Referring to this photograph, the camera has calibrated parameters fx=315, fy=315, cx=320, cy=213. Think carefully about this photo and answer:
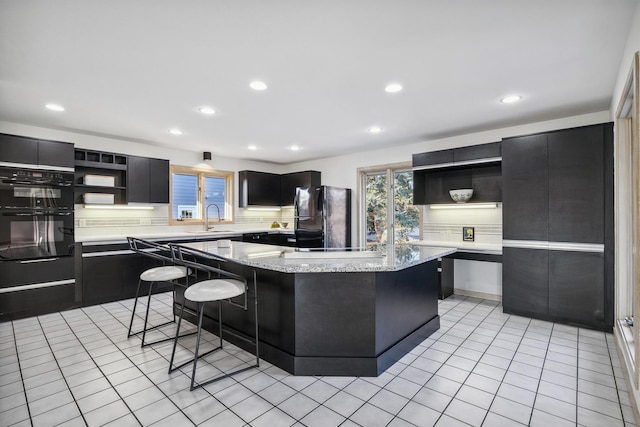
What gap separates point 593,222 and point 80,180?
647cm

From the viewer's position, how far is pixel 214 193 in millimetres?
6262

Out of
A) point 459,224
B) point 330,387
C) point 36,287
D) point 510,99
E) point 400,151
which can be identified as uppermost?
point 510,99

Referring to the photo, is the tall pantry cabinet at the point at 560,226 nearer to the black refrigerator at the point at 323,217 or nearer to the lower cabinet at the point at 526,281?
the lower cabinet at the point at 526,281

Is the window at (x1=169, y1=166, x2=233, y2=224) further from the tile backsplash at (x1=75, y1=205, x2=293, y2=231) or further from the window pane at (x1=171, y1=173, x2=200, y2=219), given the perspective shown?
the tile backsplash at (x1=75, y1=205, x2=293, y2=231)

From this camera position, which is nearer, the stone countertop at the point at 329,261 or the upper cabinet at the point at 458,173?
the stone countertop at the point at 329,261

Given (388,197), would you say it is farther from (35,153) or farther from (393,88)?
(35,153)

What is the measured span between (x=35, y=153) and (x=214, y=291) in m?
3.32

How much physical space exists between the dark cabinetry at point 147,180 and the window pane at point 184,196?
445 millimetres

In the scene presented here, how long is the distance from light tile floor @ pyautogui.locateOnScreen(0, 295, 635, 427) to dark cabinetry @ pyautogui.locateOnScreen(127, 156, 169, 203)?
91.2 inches

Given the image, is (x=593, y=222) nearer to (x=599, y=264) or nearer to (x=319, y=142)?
(x=599, y=264)

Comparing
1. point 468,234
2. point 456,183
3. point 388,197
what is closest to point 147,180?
point 388,197

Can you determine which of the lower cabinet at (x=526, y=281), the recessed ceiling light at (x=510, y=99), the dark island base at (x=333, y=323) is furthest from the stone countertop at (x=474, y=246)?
the dark island base at (x=333, y=323)

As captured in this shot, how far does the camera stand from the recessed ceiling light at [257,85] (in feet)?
9.32

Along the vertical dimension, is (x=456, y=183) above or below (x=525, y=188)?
above
